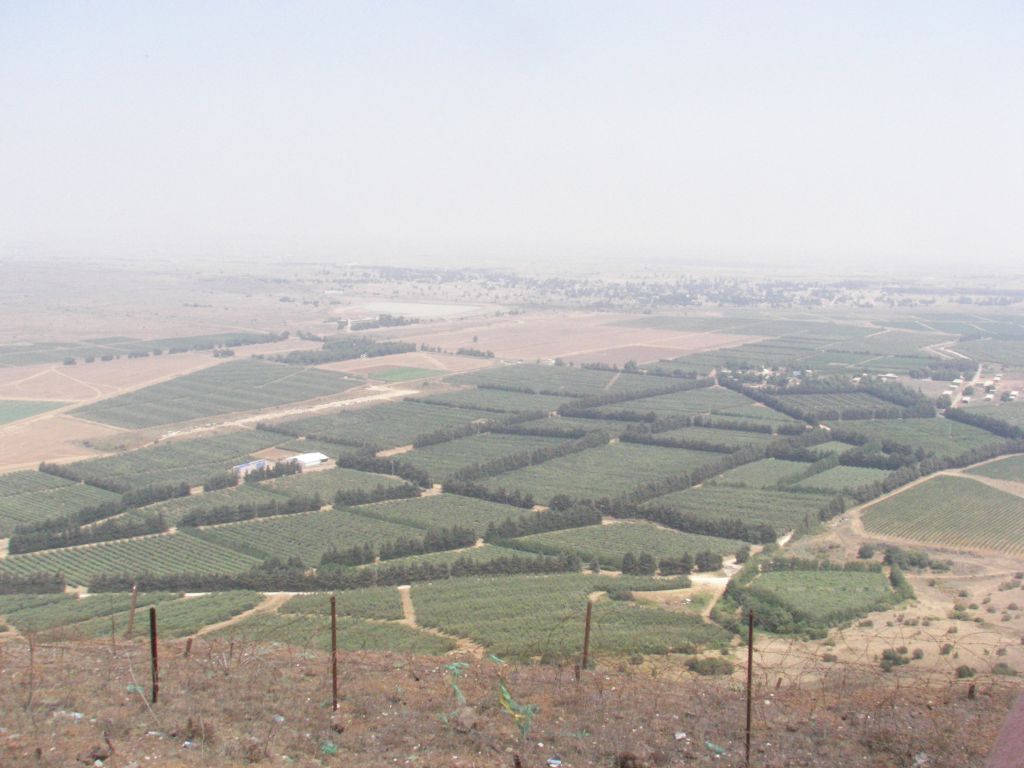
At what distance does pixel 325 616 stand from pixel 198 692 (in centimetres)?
1202

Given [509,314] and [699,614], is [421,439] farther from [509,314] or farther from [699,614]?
[509,314]

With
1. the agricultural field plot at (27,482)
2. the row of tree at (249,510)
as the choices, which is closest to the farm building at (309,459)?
the row of tree at (249,510)

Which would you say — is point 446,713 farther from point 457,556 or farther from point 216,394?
point 216,394

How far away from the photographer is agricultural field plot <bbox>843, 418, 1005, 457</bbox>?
43.2m

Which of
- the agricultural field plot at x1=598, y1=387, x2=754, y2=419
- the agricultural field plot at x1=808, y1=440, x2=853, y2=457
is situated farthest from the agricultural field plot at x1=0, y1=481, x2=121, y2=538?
the agricultural field plot at x1=808, y1=440, x2=853, y2=457

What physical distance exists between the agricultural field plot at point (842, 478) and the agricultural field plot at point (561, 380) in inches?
714

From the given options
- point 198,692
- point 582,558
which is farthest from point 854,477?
point 198,692

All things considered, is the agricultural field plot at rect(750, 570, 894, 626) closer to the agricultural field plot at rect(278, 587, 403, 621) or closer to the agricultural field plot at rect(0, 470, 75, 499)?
the agricultural field plot at rect(278, 587, 403, 621)

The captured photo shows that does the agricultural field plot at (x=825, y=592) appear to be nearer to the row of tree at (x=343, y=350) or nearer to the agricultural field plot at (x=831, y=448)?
the agricultural field plot at (x=831, y=448)

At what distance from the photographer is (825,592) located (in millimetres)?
24344

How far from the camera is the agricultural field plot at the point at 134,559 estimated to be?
28.0 m

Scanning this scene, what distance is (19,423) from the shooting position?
48.7 meters

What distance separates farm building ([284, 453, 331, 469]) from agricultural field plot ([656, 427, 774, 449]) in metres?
16.4

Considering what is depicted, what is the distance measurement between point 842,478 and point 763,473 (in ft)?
10.4
